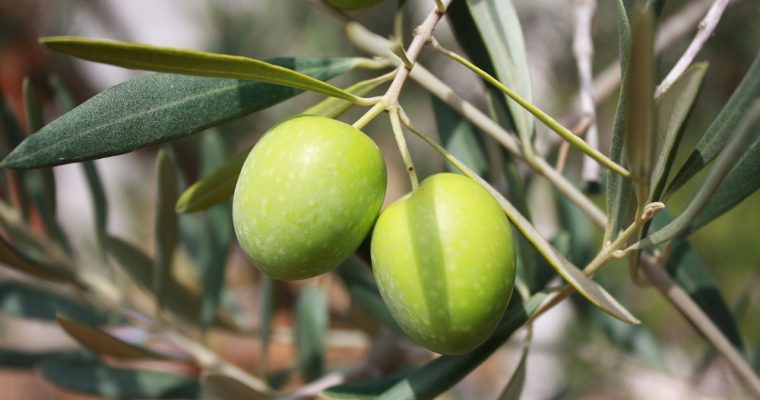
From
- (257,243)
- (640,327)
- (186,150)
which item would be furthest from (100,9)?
(257,243)

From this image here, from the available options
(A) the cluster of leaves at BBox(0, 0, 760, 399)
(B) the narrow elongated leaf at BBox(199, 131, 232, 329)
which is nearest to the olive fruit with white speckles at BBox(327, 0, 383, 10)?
(A) the cluster of leaves at BBox(0, 0, 760, 399)

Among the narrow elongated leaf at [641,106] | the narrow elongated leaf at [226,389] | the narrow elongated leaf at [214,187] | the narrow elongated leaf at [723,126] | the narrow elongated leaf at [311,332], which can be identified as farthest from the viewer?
the narrow elongated leaf at [311,332]

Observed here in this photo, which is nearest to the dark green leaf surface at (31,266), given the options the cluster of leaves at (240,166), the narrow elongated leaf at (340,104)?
the cluster of leaves at (240,166)

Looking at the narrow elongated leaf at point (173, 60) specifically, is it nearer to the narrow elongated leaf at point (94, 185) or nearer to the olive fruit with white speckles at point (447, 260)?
the olive fruit with white speckles at point (447, 260)

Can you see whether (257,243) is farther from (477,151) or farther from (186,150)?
(186,150)

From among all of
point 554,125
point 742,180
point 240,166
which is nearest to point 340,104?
point 240,166

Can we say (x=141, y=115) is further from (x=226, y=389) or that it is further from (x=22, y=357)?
(x=22, y=357)
